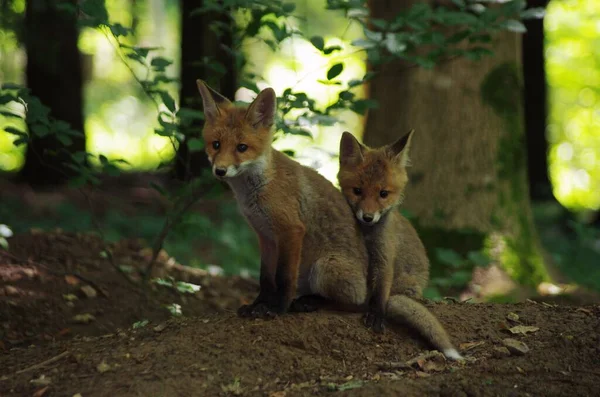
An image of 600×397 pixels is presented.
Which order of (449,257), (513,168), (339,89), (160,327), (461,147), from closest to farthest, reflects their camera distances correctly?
(160,327) → (449,257) → (461,147) → (513,168) → (339,89)

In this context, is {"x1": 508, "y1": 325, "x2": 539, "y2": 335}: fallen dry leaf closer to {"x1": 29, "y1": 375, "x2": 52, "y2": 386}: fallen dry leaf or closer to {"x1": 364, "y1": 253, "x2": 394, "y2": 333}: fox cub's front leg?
{"x1": 364, "y1": 253, "x2": 394, "y2": 333}: fox cub's front leg

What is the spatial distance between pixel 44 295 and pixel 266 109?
106 inches

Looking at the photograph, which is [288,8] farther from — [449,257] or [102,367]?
[449,257]

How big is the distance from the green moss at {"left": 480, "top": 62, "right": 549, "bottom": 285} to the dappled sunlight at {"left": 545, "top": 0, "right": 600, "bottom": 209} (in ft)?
34.8

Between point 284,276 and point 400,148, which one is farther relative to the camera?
point 400,148

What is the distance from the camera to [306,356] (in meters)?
4.01

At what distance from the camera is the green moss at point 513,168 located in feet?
25.2

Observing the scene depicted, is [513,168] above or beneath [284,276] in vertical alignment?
above

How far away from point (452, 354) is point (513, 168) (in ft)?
14.5

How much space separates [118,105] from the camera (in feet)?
Answer: 87.9

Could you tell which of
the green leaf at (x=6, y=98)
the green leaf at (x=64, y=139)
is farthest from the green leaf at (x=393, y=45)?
the green leaf at (x=6, y=98)

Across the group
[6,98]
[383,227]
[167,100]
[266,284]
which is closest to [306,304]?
[266,284]

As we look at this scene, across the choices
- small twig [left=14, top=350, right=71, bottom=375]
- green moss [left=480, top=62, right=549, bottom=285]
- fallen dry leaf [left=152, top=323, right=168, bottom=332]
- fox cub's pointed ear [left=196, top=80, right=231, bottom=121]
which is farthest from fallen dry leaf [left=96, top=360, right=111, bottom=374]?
green moss [left=480, top=62, right=549, bottom=285]

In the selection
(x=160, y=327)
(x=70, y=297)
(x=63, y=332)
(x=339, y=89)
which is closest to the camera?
(x=160, y=327)
